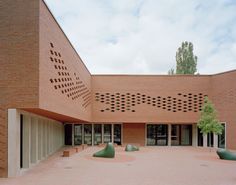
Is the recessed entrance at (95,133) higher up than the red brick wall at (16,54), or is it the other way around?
the red brick wall at (16,54)

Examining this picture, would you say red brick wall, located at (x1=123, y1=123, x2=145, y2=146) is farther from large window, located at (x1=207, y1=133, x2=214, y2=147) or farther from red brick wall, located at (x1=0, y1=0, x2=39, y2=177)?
red brick wall, located at (x1=0, y1=0, x2=39, y2=177)

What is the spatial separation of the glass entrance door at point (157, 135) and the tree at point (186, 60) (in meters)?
17.4

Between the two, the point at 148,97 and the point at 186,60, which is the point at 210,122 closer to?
the point at 148,97

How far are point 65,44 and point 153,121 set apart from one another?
1558 cm

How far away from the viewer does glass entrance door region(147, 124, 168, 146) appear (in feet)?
100

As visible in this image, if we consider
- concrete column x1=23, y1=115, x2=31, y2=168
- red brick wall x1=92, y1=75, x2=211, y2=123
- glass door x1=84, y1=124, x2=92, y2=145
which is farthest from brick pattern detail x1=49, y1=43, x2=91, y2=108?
glass door x1=84, y1=124, x2=92, y2=145

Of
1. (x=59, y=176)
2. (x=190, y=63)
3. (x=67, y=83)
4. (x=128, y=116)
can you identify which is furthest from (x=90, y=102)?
(x=190, y=63)

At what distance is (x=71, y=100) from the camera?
17250mm

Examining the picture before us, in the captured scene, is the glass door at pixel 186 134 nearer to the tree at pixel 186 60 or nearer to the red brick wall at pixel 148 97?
the red brick wall at pixel 148 97

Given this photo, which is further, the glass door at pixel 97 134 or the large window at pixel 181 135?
the large window at pixel 181 135

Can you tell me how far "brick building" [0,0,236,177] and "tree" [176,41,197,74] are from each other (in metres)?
16.5

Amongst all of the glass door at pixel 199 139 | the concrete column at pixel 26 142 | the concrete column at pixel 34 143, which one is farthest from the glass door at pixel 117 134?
the concrete column at pixel 26 142

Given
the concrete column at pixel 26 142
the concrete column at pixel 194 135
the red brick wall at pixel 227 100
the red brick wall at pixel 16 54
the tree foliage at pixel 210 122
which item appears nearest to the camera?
the red brick wall at pixel 16 54

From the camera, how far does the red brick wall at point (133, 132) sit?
29828 mm
